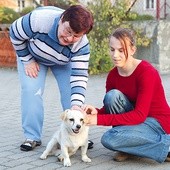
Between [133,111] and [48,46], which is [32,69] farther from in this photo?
[133,111]

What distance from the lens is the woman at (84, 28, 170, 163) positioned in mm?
4281

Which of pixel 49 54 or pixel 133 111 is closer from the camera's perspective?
pixel 133 111

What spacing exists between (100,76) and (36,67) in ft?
24.6

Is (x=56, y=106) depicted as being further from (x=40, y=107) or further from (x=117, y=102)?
(x=117, y=102)

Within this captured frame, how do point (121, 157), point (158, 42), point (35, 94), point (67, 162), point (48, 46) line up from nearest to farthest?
1. point (67, 162)
2. point (121, 157)
3. point (48, 46)
4. point (35, 94)
5. point (158, 42)

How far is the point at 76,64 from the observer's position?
15.8 ft

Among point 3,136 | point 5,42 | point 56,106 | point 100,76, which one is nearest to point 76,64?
point 3,136

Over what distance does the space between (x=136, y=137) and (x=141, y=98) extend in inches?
13.5

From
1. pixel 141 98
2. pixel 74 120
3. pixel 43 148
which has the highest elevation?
pixel 141 98

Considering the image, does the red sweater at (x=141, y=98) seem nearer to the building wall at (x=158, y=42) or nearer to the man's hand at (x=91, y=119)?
the man's hand at (x=91, y=119)

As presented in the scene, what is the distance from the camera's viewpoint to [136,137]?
14.1ft

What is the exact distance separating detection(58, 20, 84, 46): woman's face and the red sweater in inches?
21.5

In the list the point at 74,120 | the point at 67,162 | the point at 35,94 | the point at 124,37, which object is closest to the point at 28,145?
the point at 35,94

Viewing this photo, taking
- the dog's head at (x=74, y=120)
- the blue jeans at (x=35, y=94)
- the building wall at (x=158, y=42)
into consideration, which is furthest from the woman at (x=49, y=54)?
the building wall at (x=158, y=42)
